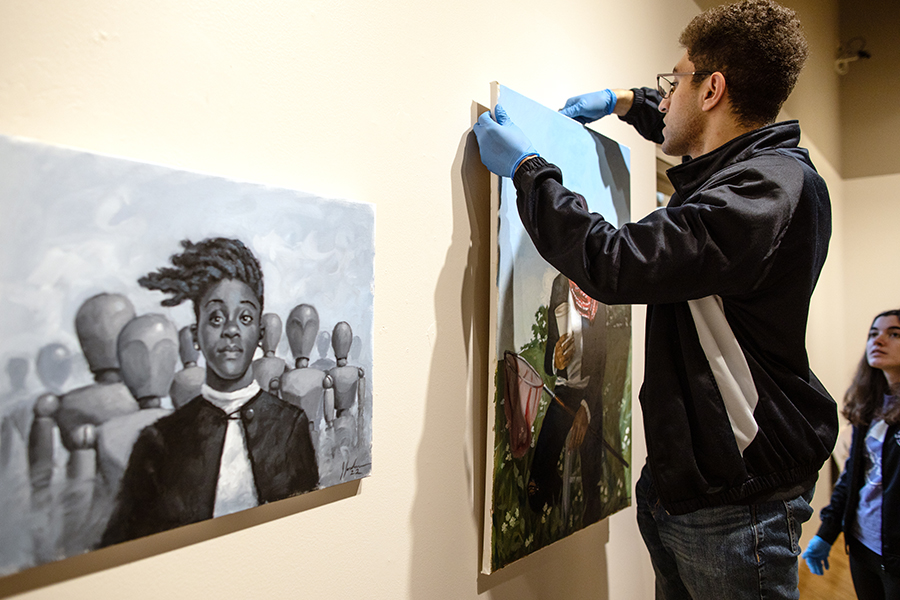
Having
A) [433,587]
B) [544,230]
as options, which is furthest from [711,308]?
[433,587]

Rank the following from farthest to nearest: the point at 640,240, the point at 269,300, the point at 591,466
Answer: the point at 591,466 < the point at 640,240 < the point at 269,300

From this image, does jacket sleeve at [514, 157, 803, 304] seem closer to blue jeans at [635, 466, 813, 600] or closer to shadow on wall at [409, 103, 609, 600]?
shadow on wall at [409, 103, 609, 600]

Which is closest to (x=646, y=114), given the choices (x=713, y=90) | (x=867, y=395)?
(x=713, y=90)

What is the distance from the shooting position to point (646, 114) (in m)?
1.58

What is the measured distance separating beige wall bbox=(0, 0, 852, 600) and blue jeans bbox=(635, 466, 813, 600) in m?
0.41

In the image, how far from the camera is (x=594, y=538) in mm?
1638

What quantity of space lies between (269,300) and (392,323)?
0.91 ft

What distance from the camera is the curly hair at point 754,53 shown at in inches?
45.4

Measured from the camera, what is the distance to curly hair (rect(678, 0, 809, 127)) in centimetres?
115

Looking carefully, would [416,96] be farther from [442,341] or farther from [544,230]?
[442,341]

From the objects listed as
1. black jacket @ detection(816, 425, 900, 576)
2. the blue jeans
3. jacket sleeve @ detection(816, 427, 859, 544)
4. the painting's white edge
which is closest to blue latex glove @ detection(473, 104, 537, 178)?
the painting's white edge

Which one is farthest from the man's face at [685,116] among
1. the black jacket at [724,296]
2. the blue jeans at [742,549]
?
the blue jeans at [742,549]

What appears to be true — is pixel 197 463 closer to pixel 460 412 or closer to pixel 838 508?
pixel 460 412
